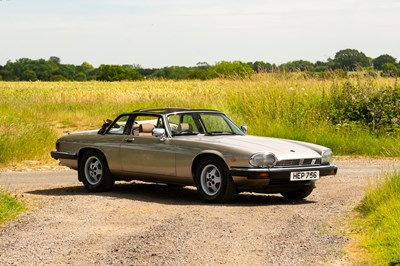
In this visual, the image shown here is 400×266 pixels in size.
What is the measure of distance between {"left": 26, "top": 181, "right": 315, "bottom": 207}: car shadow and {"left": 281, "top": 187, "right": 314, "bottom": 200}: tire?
0.26 feet

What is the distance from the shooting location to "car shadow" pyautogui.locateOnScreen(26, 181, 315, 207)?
14.2m

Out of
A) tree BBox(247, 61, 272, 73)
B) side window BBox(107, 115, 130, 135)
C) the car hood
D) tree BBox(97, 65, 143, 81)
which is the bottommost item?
tree BBox(97, 65, 143, 81)

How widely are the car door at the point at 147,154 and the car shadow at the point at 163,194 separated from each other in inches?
16.5

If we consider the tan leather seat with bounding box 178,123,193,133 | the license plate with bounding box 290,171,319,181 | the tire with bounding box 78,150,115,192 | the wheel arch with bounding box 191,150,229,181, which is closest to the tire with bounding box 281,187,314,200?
the license plate with bounding box 290,171,319,181

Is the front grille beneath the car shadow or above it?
above

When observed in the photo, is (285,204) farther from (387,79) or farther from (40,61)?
(40,61)

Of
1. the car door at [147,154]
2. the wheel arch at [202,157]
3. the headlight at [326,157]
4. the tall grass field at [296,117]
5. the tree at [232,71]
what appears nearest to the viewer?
the wheel arch at [202,157]

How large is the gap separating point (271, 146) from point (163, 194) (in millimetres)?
2484

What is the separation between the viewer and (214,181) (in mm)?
13789

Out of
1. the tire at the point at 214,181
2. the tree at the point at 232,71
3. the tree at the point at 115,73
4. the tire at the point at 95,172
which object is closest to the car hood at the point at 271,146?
the tire at the point at 214,181

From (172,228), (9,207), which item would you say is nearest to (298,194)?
(172,228)

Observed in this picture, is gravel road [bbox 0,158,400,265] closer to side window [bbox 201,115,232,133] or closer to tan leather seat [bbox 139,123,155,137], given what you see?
tan leather seat [bbox 139,123,155,137]

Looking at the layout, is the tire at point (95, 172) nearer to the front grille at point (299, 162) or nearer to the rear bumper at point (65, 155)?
the rear bumper at point (65, 155)

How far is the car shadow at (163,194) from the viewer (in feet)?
46.7
